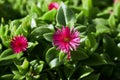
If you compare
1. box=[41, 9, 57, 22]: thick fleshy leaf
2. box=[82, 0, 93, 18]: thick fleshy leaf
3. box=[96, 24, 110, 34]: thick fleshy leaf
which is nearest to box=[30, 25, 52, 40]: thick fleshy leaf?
box=[41, 9, 57, 22]: thick fleshy leaf

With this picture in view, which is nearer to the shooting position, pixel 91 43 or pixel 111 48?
pixel 91 43

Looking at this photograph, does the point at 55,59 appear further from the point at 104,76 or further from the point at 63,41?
the point at 104,76

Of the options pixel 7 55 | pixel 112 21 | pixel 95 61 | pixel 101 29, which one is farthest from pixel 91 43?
pixel 7 55

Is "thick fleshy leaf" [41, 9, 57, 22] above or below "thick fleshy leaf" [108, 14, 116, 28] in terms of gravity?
above

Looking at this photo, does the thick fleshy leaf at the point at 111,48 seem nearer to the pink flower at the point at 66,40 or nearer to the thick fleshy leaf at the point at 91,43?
the thick fleshy leaf at the point at 91,43

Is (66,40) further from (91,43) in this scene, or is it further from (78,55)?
(91,43)

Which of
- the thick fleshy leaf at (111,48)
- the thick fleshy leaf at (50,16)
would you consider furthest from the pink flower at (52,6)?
the thick fleshy leaf at (111,48)

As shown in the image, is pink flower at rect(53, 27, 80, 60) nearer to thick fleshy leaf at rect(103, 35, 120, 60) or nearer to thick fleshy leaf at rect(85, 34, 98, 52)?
thick fleshy leaf at rect(85, 34, 98, 52)

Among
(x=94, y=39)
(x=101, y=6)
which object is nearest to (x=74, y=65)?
(x=94, y=39)
